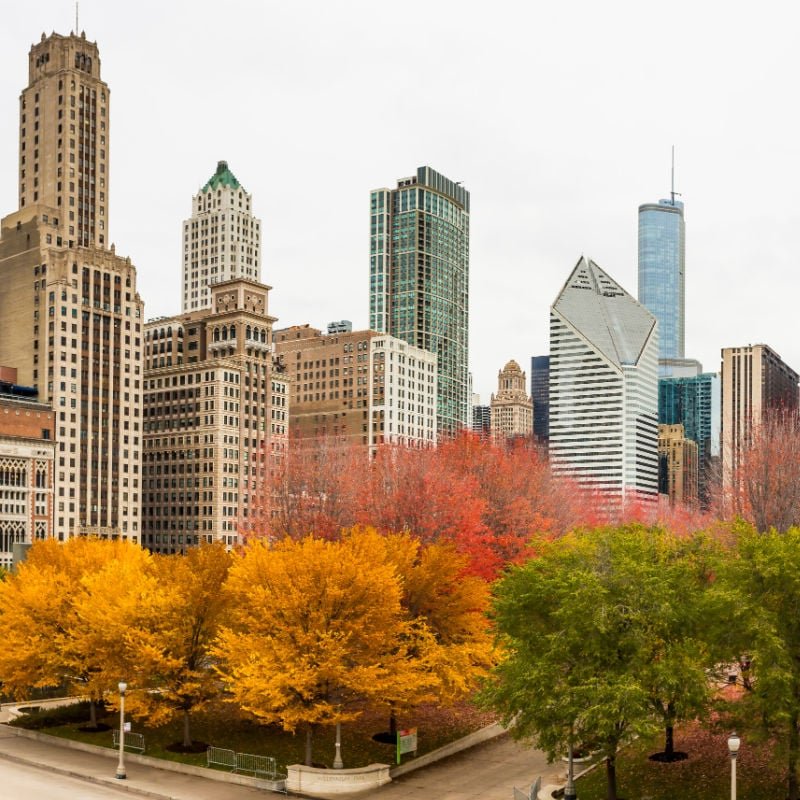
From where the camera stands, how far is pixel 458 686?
165ft

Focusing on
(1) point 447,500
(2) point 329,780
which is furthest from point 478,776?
(1) point 447,500

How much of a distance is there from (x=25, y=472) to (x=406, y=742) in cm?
11609

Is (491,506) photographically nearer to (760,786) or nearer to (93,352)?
(760,786)

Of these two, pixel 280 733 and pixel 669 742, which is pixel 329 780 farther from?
pixel 669 742

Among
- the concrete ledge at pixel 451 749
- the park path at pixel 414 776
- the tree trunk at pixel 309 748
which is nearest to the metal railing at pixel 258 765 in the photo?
the park path at pixel 414 776

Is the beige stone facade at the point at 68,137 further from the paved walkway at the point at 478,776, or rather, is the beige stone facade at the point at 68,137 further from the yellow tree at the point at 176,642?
the paved walkway at the point at 478,776

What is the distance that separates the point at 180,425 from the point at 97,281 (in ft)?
110

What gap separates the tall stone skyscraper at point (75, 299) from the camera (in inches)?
6732

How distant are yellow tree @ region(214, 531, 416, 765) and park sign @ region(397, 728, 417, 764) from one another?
8.32 feet

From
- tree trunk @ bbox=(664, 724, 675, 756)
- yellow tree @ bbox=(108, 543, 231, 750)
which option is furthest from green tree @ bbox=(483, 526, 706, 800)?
yellow tree @ bbox=(108, 543, 231, 750)

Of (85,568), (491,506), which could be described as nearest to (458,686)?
(85,568)

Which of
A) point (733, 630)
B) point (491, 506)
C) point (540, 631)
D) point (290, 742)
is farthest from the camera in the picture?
point (491, 506)

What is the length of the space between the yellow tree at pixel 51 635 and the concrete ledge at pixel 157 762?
7.60 ft

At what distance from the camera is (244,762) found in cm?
5081
